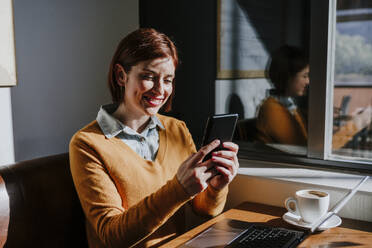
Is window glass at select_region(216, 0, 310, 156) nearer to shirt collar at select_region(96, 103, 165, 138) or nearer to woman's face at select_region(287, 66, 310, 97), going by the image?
woman's face at select_region(287, 66, 310, 97)

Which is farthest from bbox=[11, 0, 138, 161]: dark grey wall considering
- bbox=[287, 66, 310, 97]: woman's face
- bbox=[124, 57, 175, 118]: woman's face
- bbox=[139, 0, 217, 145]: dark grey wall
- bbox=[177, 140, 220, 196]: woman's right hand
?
bbox=[287, 66, 310, 97]: woman's face

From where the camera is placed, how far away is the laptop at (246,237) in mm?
1112

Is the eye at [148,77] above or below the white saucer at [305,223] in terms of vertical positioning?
above

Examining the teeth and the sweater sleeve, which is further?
the teeth

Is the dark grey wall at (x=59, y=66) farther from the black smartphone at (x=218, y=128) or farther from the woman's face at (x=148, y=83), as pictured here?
→ the black smartphone at (x=218, y=128)

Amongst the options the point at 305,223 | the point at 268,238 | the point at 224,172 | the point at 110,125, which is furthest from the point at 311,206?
the point at 110,125

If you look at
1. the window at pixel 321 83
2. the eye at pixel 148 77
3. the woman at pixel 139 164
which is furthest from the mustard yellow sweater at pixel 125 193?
the window at pixel 321 83

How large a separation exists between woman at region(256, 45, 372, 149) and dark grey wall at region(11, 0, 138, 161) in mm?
811

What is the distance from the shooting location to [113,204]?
1.22 m

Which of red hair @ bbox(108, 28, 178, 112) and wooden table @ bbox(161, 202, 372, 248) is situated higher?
red hair @ bbox(108, 28, 178, 112)

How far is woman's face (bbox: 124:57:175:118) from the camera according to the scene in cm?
128

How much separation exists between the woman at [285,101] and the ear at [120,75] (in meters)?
0.85

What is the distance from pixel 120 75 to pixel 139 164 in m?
0.32

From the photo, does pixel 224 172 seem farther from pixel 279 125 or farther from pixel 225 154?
pixel 279 125
